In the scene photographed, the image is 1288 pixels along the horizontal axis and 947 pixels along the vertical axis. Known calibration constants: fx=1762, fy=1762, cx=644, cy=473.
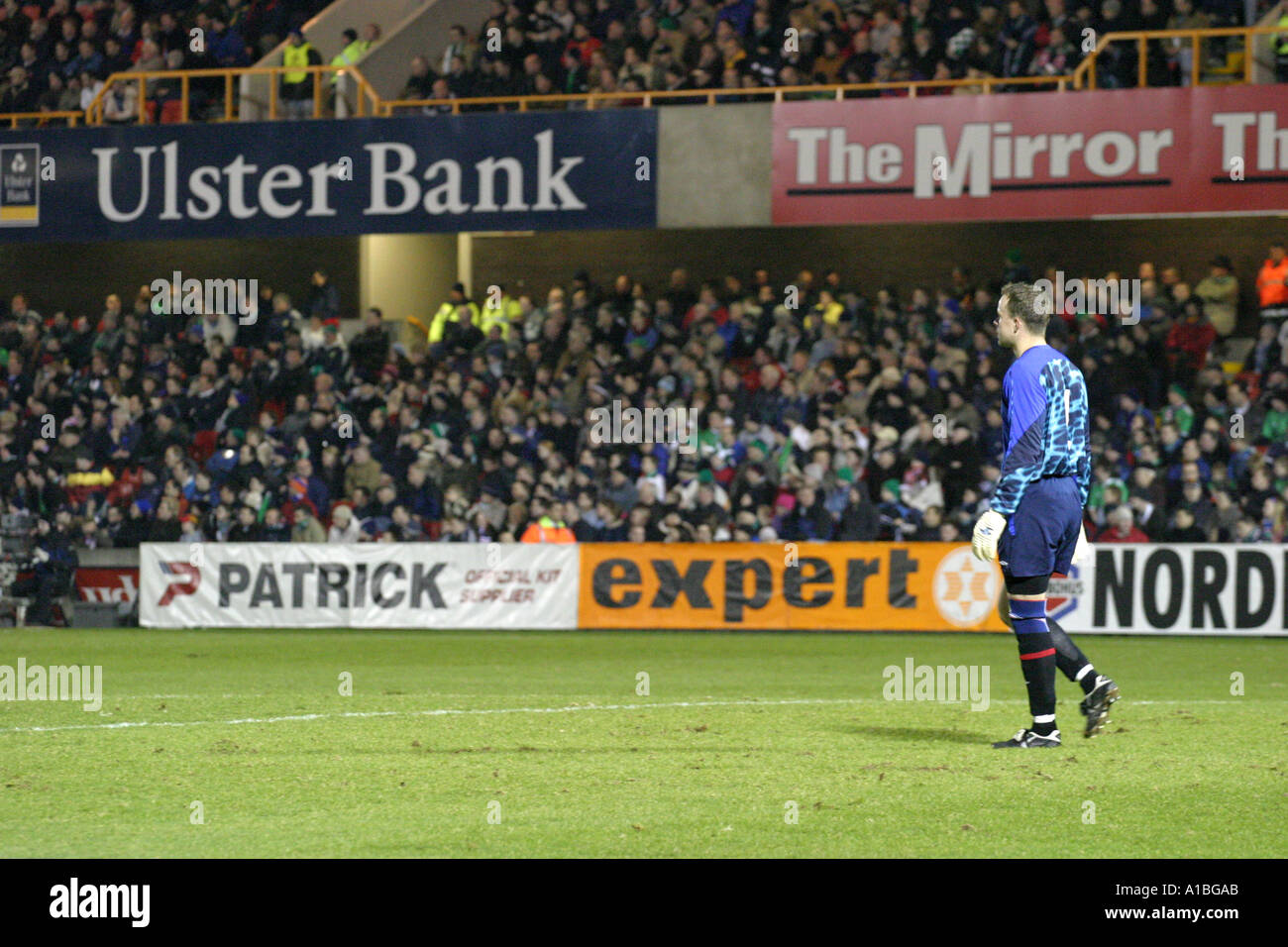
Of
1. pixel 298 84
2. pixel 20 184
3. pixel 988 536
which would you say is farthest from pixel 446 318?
pixel 988 536

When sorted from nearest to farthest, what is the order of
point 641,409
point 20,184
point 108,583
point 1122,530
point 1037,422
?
point 1037,422 < point 1122,530 < point 108,583 < point 641,409 < point 20,184

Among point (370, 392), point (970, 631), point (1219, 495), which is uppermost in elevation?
point (370, 392)

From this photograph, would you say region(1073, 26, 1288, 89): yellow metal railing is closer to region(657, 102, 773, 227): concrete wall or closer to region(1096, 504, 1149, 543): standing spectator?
region(657, 102, 773, 227): concrete wall

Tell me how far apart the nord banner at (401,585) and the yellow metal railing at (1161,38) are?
923cm

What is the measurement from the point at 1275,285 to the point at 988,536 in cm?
1548

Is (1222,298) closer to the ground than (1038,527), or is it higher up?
higher up

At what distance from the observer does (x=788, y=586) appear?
19.8 meters

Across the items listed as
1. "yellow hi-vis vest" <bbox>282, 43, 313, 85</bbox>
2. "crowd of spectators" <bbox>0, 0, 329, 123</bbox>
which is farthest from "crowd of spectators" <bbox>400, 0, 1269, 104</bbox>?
"crowd of spectators" <bbox>0, 0, 329, 123</bbox>

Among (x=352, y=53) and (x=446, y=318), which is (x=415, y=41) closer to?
(x=352, y=53)

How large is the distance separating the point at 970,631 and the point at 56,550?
11551 mm

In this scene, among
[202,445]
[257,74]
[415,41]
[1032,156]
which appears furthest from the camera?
[415,41]

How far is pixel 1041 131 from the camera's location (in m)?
22.6

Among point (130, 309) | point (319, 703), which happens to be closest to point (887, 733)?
point (319, 703)

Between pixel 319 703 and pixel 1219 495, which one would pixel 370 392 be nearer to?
pixel 1219 495
